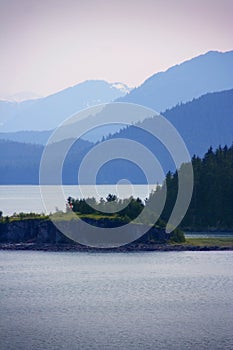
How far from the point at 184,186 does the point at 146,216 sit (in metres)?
59.4

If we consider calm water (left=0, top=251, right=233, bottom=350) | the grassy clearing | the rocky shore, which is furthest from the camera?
the grassy clearing

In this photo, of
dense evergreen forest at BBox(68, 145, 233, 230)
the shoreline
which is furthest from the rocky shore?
dense evergreen forest at BBox(68, 145, 233, 230)

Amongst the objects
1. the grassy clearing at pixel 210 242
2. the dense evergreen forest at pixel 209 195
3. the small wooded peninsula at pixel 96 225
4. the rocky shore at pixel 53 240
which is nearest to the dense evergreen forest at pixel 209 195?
the dense evergreen forest at pixel 209 195

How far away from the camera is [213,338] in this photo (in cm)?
6081

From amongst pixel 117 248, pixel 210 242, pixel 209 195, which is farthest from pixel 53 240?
pixel 209 195

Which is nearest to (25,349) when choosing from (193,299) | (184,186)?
(193,299)

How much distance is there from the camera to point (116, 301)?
76.4 metres

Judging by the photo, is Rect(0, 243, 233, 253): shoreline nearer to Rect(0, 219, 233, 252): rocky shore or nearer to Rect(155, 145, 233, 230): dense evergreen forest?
Rect(0, 219, 233, 252): rocky shore

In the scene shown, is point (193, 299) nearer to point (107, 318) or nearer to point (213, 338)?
point (107, 318)

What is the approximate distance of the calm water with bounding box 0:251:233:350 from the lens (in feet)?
200

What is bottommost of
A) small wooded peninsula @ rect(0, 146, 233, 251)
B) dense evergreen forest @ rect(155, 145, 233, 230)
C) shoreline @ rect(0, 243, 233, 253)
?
shoreline @ rect(0, 243, 233, 253)

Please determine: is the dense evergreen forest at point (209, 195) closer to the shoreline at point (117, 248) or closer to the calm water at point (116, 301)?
the shoreline at point (117, 248)

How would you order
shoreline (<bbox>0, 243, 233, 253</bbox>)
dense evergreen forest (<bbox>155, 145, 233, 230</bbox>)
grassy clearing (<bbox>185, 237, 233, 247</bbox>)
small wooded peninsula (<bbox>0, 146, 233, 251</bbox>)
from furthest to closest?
1. dense evergreen forest (<bbox>155, 145, 233, 230</bbox>)
2. grassy clearing (<bbox>185, 237, 233, 247</bbox>)
3. small wooded peninsula (<bbox>0, 146, 233, 251</bbox>)
4. shoreline (<bbox>0, 243, 233, 253</bbox>)

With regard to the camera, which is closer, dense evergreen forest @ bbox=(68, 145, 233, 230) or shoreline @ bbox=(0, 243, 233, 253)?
shoreline @ bbox=(0, 243, 233, 253)
